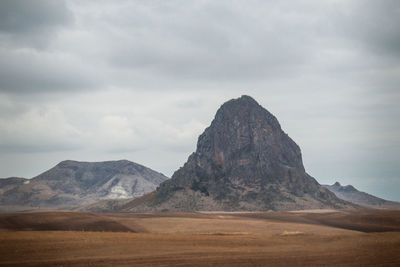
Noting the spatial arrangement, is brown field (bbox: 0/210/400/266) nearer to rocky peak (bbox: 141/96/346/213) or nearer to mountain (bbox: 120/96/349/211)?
mountain (bbox: 120/96/349/211)

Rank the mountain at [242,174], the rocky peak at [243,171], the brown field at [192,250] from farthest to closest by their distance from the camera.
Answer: the rocky peak at [243,171]
the mountain at [242,174]
the brown field at [192,250]

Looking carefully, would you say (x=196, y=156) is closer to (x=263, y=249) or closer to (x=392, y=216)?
(x=392, y=216)

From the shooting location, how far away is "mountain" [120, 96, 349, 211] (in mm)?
142625

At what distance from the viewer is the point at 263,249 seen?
114 ft

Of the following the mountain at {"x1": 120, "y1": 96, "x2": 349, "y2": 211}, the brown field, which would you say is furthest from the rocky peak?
the brown field

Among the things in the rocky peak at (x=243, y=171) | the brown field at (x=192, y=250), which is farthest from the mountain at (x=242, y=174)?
the brown field at (x=192, y=250)

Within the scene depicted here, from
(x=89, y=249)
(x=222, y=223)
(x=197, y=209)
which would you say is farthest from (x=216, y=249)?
(x=197, y=209)

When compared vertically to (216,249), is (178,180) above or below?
above

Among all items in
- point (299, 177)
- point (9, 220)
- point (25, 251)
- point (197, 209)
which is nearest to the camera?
point (25, 251)

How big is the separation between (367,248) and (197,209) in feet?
348

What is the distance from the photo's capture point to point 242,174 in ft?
518

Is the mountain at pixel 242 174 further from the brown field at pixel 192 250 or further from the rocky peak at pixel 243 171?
the brown field at pixel 192 250

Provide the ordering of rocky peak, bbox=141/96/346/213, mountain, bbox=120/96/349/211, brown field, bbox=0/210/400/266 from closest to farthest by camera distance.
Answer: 1. brown field, bbox=0/210/400/266
2. mountain, bbox=120/96/349/211
3. rocky peak, bbox=141/96/346/213

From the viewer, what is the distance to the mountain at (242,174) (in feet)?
468
